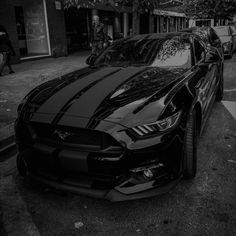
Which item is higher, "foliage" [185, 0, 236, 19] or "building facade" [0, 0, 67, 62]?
"foliage" [185, 0, 236, 19]

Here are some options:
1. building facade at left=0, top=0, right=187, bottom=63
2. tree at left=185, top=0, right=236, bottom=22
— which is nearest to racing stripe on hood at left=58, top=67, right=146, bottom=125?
building facade at left=0, top=0, right=187, bottom=63

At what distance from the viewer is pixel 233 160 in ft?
11.6

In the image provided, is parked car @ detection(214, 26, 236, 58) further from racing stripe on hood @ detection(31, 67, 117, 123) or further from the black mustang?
racing stripe on hood @ detection(31, 67, 117, 123)

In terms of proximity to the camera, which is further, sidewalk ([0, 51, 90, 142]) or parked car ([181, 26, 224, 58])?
parked car ([181, 26, 224, 58])

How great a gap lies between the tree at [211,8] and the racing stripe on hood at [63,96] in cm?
2354

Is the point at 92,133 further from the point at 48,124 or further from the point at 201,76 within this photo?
the point at 201,76

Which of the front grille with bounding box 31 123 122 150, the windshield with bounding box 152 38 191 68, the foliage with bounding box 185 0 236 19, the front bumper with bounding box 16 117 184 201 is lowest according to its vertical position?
the front bumper with bounding box 16 117 184 201

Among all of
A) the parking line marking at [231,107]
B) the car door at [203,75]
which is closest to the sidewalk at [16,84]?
the car door at [203,75]

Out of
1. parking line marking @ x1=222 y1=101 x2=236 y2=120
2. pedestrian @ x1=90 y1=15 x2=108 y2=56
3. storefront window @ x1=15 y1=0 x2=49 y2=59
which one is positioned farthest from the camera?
storefront window @ x1=15 y1=0 x2=49 y2=59

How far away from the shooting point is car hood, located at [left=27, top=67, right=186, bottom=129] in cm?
247

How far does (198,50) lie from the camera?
420cm

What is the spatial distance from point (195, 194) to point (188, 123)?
716mm

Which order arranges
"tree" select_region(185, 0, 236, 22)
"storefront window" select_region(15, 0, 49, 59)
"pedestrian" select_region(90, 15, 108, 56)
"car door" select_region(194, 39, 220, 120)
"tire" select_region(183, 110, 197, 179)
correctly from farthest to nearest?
"tree" select_region(185, 0, 236, 22) < "storefront window" select_region(15, 0, 49, 59) < "pedestrian" select_region(90, 15, 108, 56) < "car door" select_region(194, 39, 220, 120) < "tire" select_region(183, 110, 197, 179)

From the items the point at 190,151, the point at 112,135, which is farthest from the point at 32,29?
the point at 112,135
